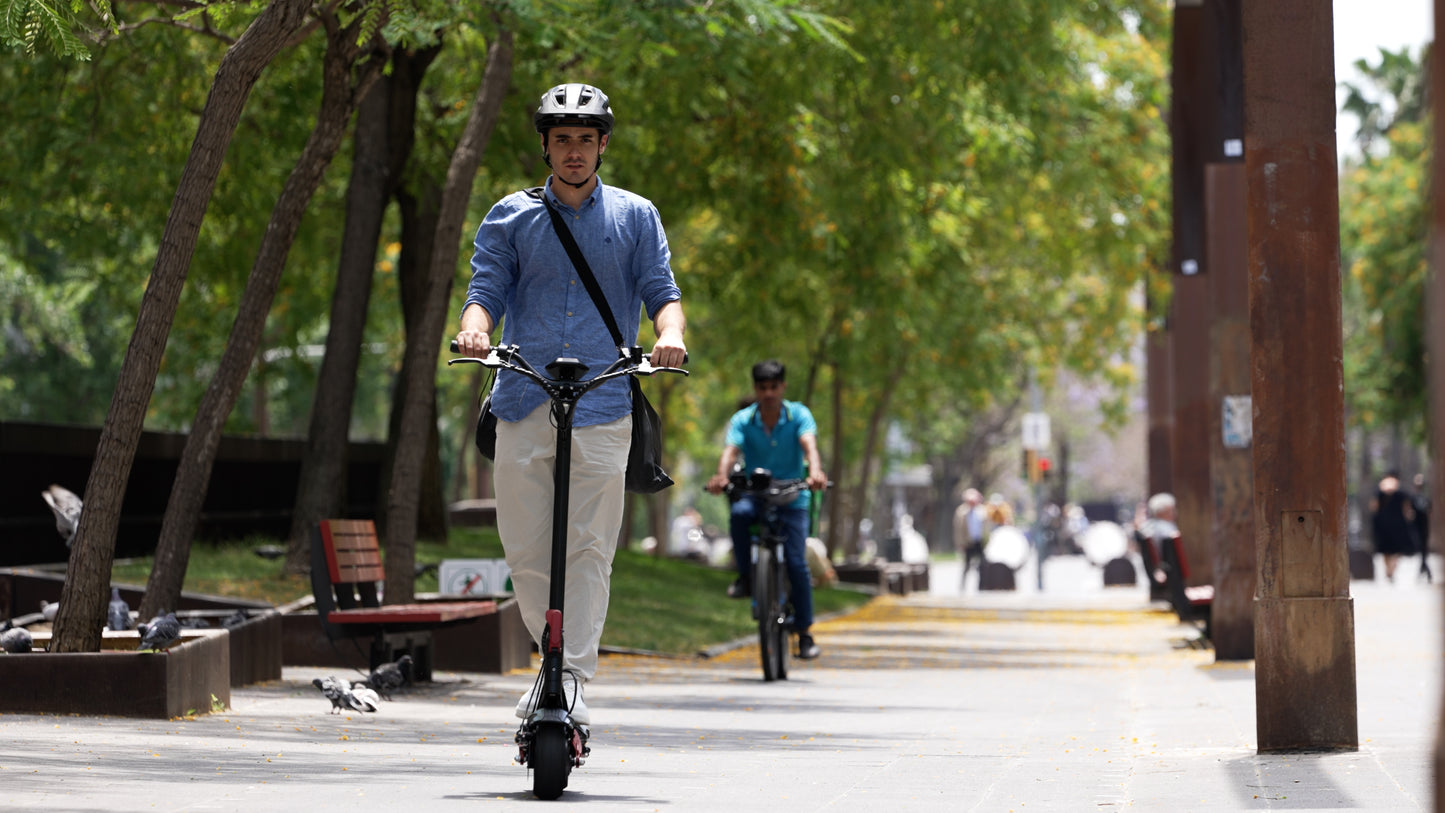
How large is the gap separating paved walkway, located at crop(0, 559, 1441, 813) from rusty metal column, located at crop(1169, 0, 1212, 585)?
611 cm

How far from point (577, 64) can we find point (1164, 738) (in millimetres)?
10650

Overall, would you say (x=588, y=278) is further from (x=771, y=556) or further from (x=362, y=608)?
(x=771, y=556)

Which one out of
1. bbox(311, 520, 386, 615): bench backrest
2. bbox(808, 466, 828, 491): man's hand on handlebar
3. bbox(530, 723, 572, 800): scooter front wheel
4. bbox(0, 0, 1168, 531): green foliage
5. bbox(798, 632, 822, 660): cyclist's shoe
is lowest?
bbox(798, 632, 822, 660): cyclist's shoe

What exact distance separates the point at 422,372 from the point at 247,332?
184 centimetres

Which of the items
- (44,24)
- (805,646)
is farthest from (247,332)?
(805,646)

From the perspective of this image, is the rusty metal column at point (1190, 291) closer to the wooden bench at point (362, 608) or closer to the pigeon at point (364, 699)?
the wooden bench at point (362, 608)

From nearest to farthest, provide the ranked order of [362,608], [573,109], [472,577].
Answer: [573,109], [362,608], [472,577]

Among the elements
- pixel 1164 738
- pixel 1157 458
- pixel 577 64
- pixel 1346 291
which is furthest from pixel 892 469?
pixel 1164 738

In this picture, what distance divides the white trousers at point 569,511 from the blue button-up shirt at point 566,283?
0.07 m

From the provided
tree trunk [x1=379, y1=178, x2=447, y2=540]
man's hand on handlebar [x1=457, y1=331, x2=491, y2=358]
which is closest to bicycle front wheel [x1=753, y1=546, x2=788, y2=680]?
man's hand on handlebar [x1=457, y1=331, x2=491, y2=358]

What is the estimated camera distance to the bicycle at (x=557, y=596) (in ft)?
20.0

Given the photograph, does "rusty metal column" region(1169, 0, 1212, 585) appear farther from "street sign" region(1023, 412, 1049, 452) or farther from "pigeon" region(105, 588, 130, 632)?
"street sign" region(1023, 412, 1049, 452)

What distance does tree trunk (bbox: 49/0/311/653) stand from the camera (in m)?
8.84

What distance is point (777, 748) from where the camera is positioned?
8.22 m
